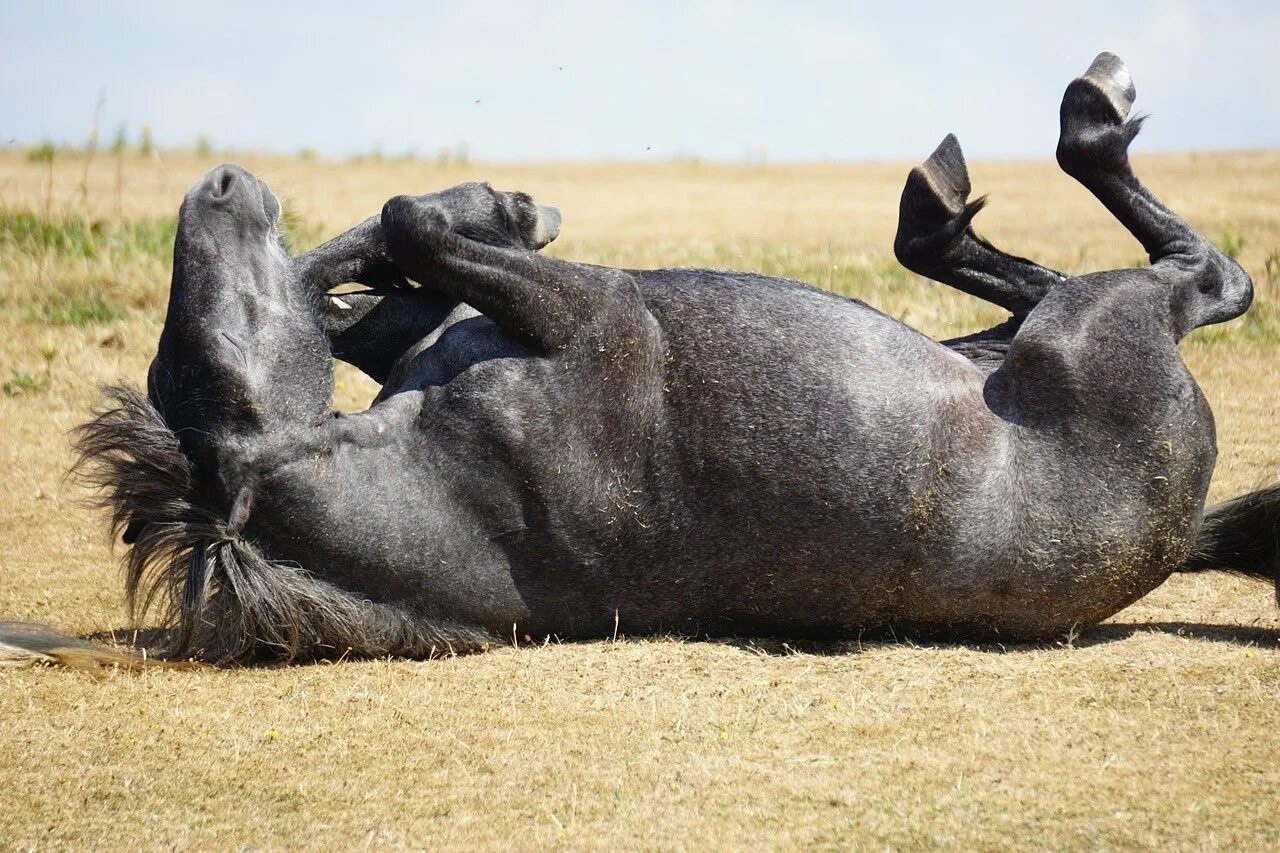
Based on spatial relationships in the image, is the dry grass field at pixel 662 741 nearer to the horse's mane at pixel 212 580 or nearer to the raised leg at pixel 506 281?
the horse's mane at pixel 212 580

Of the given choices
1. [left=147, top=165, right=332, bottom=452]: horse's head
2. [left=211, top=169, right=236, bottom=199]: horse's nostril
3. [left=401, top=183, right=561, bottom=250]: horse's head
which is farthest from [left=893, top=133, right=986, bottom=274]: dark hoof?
[left=211, top=169, right=236, bottom=199]: horse's nostril

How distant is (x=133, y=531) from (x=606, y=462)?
1.46 metres

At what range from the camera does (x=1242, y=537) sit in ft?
15.6

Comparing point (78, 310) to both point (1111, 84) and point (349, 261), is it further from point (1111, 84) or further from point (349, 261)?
point (1111, 84)

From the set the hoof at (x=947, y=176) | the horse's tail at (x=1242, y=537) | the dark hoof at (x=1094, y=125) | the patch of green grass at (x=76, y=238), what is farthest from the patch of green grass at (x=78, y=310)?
the horse's tail at (x=1242, y=537)

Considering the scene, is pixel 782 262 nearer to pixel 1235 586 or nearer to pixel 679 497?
pixel 1235 586

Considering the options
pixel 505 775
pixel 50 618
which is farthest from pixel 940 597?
pixel 50 618

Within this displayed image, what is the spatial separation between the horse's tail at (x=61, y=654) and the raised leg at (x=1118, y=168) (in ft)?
11.8

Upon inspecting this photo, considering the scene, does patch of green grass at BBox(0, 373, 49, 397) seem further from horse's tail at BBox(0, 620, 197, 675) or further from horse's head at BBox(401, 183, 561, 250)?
horse's head at BBox(401, 183, 561, 250)

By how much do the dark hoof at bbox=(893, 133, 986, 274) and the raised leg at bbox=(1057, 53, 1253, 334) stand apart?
0.38m

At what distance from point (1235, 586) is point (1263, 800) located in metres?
2.26

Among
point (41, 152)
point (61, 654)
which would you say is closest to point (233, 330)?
point (61, 654)

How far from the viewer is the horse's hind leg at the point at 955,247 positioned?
512cm

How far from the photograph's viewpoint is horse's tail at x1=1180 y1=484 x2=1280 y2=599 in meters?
4.69
